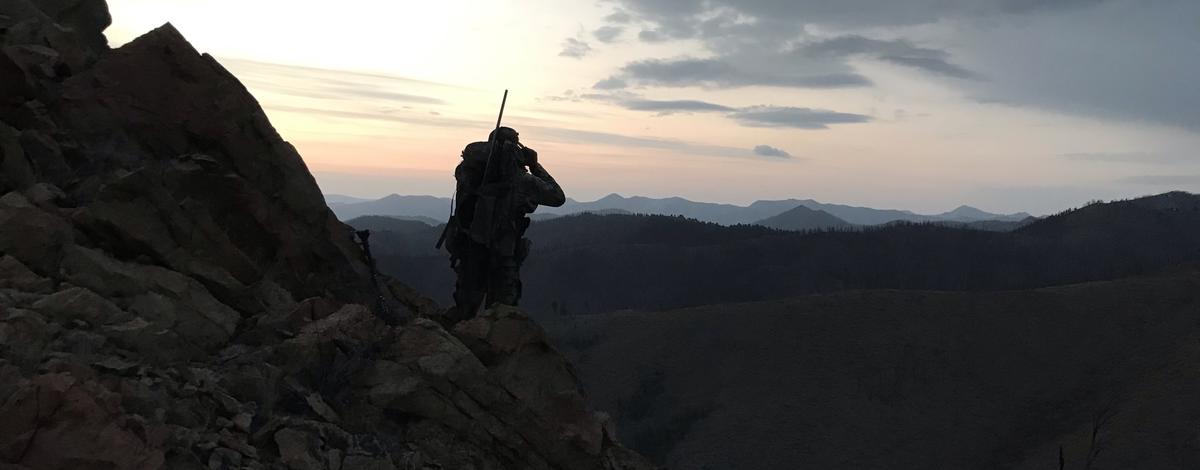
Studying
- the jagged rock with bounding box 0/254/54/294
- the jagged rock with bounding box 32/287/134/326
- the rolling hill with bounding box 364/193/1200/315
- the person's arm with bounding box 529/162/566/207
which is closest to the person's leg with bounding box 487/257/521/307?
the person's arm with bounding box 529/162/566/207

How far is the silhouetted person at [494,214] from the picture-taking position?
15.6 meters

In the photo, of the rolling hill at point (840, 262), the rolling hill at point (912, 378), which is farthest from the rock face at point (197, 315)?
the rolling hill at point (840, 262)

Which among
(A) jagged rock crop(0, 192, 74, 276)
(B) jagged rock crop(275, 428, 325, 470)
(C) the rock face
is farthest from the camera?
(A) jagged rock crop(0, 192, 74, 276)

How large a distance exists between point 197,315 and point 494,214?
20.6 ft

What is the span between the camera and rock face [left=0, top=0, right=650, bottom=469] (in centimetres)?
789

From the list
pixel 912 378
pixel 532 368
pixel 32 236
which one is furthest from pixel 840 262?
pixel 32 236

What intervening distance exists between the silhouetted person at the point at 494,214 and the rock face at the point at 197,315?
1235 mm

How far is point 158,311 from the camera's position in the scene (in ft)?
33.0

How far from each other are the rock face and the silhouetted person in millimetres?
1235

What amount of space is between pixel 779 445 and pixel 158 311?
6006cm

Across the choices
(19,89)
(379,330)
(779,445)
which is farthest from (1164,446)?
(19,89)

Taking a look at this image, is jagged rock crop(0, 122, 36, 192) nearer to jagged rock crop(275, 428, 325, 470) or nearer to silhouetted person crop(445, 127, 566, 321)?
jagged rock crop(275, 428, 325, 470)

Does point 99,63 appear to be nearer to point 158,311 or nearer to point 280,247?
point 280,247

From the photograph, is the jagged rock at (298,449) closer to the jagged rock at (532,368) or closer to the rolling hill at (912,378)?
the jagged rock at (532,368)
